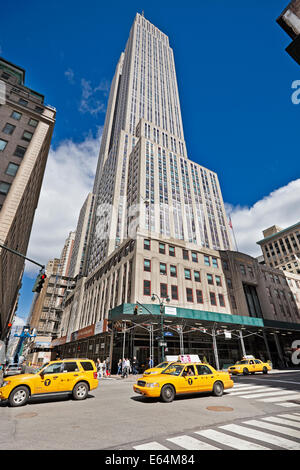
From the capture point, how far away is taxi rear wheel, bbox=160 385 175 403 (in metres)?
9.73

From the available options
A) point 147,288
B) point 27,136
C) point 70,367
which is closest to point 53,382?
point 70,367

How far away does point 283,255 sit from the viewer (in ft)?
332

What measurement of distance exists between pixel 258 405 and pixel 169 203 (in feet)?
214

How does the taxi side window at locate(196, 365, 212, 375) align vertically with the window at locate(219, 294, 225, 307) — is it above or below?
below

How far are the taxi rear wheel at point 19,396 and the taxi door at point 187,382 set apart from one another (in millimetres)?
6494

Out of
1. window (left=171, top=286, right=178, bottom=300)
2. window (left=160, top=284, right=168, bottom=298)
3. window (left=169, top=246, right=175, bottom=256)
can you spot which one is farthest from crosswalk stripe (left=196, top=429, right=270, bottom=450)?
window (left=169, top=246, right=175, bottom=256)

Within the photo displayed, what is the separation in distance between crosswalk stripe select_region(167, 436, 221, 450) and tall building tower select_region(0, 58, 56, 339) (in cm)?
2141

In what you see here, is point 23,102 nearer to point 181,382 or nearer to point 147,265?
point 147,265

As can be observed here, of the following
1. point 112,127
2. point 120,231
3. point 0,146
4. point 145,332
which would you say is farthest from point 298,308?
point 112,127

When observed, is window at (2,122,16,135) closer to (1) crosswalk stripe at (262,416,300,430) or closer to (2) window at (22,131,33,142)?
(2) window at (22,131,33,142)

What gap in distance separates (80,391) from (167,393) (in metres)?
4.33

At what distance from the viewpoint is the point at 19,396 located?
966 cm

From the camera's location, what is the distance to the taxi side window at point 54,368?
35.1ft
